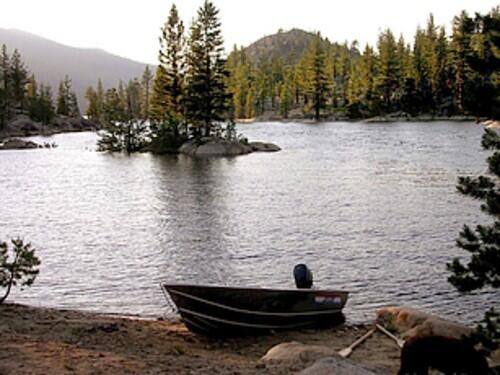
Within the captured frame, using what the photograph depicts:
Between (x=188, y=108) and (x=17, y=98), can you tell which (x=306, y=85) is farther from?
(x=188, y=108)

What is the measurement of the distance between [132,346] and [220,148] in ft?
155

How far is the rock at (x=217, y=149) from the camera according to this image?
56688mm

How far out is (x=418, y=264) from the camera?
56.5 feet

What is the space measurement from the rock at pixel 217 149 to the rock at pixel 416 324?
4408cm

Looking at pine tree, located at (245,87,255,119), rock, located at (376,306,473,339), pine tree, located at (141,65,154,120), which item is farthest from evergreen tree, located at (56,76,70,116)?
rock, located at (376,306,473,339)

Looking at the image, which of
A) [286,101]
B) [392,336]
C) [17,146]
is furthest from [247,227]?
[286,101]

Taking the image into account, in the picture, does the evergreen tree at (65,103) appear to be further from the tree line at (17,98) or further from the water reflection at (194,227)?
the water reflection at (194,227)

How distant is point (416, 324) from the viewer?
39.6 ft

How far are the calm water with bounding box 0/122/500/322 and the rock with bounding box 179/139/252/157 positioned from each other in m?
10.6

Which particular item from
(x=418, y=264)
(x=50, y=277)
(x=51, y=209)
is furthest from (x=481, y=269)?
(x=51, y=209)

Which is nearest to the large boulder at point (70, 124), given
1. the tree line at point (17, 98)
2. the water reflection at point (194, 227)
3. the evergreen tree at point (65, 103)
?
the tree line at point (17, 98)

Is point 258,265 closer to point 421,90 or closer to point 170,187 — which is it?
point 170,187

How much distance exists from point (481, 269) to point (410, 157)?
38.5 m

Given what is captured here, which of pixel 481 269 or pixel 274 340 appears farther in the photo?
pixel 274 340
